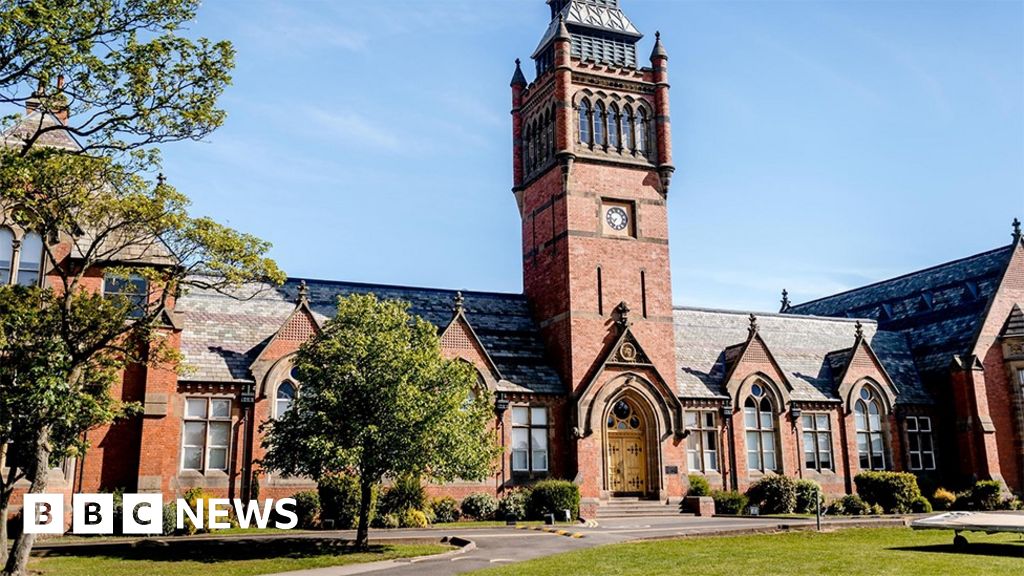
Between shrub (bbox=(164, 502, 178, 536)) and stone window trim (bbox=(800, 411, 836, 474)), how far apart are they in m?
27.7

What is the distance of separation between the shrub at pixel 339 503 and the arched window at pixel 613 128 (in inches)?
786

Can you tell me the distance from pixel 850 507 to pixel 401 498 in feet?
63.9

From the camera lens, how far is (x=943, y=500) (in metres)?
40.5

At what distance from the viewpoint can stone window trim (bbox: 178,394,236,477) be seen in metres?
31.7

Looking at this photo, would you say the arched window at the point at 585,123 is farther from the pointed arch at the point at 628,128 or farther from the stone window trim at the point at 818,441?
the stone window trim at the point at 818,441

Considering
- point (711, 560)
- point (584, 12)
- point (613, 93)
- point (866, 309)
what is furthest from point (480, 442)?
point (866, 309)

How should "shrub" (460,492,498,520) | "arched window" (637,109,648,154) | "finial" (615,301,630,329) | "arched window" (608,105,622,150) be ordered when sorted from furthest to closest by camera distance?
"arched window" (637,109,648,154) < "arched window" (608,105,622,150) < "finial" (615,301,630,329) < "shrub" (460,492,498,520)

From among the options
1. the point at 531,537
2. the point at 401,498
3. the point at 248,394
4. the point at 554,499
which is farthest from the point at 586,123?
the point at 531,537

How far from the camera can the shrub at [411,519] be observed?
3200cm

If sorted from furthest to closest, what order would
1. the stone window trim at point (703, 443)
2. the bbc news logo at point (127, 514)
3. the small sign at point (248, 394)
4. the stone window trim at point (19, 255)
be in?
1. the stone window trim at point (703, 443)
2. the small sign at point (248, 394)
3. the stone window trim at point (19, 255)
4. the bbc news logo at point (127, 514)

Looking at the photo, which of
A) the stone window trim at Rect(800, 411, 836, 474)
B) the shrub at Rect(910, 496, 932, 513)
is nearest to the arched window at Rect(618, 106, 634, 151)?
the stone window trim at Rect(800, 411, 836, 474)

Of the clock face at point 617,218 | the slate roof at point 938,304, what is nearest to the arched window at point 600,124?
the clock face at point 617,218

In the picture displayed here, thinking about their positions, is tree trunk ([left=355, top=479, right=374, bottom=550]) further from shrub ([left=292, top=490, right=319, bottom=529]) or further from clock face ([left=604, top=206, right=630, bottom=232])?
clock face ([left=604, top=206, right=630, bottom=232])

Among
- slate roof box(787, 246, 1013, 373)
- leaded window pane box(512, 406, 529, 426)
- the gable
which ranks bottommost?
leaded window pane box(512, 406, 529, 426)
